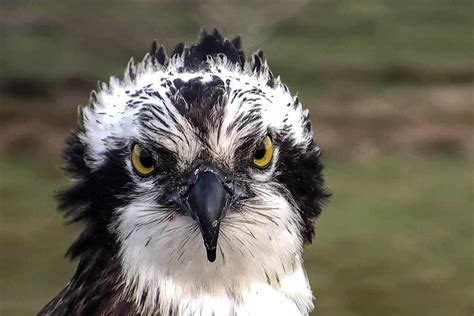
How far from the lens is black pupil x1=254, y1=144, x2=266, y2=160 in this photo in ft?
14.3

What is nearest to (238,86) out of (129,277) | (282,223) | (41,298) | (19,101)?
(282,223)

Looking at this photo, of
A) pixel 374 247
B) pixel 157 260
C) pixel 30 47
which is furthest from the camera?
pixel 30 47

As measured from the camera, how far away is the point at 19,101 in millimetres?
24062

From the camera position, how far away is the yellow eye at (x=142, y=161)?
4.23 meters

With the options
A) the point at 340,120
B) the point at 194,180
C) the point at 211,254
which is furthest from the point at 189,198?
the point at 340,120

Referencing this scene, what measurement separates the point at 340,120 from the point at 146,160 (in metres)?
19.3

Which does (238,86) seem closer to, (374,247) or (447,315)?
(447,315)

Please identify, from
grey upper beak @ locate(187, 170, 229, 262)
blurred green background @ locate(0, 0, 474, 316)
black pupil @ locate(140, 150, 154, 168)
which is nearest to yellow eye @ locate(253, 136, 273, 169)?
grey upper beak @ locate(187, 170, 229, 262)

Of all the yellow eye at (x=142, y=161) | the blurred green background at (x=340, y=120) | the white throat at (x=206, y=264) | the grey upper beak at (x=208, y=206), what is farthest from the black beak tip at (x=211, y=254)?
the blurred green background at (x=340, y=120)

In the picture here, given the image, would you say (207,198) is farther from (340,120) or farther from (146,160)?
(340,120)

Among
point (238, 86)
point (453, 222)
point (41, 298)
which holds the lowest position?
point (41, 298)

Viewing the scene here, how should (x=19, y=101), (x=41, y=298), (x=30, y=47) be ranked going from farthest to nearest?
(x=30, y=47) → (x=19, y=101) → (x=41, y=298)

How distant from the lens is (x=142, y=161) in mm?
4246

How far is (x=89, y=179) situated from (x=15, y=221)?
1361cm
